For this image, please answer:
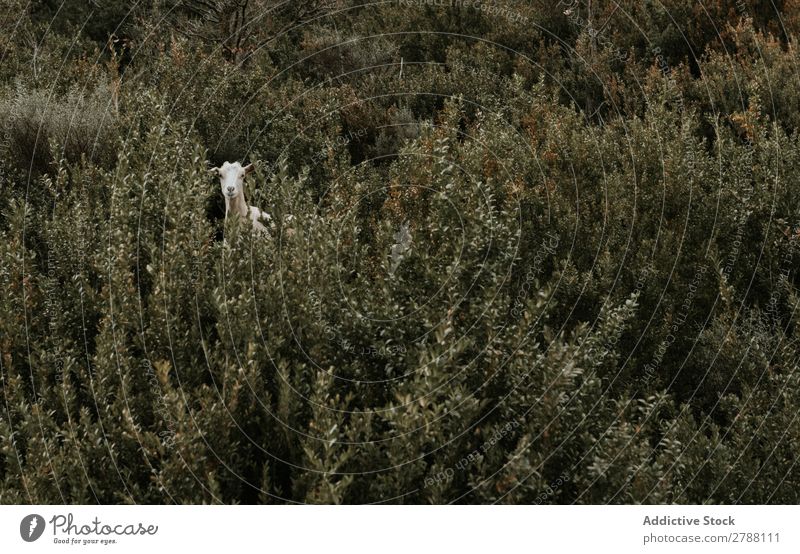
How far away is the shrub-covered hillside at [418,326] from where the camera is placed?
2701mm

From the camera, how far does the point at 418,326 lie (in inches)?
126

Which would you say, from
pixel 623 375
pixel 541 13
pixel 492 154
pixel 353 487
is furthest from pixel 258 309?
pixel 541 13

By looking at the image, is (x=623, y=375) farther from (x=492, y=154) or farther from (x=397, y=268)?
(x=492, y=154)

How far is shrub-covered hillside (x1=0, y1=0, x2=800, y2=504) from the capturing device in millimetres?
2701

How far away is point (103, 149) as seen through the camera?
20.1 ft

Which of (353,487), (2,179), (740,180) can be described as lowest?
(353,487)

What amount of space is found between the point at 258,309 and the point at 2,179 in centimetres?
289
